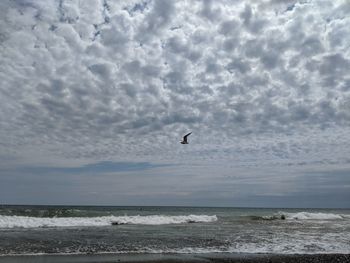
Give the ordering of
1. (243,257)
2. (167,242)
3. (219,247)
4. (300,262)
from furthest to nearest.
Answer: (167,242) → (219,247) → (243,257) → (300,262)

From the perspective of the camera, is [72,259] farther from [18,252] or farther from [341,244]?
[341,244]

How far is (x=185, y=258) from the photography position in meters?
15.5

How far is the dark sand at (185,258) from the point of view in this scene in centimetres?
1482

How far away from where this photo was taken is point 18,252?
54.0 ft

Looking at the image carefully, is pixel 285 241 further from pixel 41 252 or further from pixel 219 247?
pixel 41 252

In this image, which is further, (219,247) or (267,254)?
(219,247)

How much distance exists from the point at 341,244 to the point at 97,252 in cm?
1249

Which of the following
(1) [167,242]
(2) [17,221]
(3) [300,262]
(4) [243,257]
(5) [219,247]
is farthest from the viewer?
(2) [17,221]

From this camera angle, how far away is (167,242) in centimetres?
2048

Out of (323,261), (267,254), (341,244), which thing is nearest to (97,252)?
(267,254)

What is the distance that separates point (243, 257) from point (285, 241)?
21.7 ft

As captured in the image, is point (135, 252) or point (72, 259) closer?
point (72, 259)

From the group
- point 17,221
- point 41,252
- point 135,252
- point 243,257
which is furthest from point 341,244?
point 17,221

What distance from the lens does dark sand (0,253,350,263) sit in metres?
14.8
